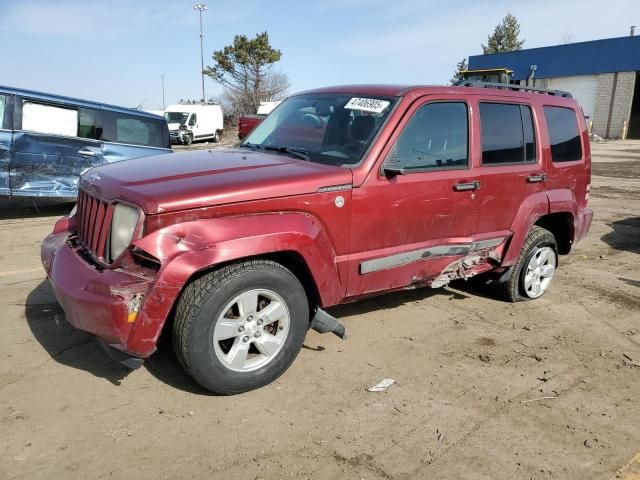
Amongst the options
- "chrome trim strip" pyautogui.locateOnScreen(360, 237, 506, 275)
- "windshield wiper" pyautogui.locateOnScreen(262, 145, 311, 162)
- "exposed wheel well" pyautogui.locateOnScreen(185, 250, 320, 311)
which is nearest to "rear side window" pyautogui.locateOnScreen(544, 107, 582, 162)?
"chrome trim strip" pyautogui.locateOnScreen(360, 237, 506, 275)

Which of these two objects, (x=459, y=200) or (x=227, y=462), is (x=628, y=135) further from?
(x=227, y=462)

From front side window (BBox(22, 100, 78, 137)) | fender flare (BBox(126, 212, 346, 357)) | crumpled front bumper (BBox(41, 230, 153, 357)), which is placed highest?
front side window (BBox(22, 100, 78, 137))

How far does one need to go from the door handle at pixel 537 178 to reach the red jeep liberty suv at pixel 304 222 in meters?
0.01

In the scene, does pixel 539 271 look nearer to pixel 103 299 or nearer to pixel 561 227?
pixel 561 227

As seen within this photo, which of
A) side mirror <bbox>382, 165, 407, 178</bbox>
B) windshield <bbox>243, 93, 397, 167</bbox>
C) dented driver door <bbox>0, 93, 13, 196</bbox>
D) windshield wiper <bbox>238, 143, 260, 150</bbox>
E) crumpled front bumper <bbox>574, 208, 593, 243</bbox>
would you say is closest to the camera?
side mirror <bbox>382, 165, 407, 178</bbox>

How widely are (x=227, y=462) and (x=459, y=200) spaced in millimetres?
2590

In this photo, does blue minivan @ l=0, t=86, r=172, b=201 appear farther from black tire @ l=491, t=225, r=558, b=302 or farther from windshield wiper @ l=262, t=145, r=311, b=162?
black tire @ l=491, t=225, r=558, b=302

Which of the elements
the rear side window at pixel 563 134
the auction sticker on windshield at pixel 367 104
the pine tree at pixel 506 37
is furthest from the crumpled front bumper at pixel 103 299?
the pine tree at pixel 506 37

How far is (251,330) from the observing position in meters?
3.23

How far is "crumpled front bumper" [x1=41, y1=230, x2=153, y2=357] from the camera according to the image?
2.83 m

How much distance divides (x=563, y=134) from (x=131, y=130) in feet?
22.1

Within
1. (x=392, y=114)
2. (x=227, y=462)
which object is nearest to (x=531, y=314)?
(x=392, y=114)

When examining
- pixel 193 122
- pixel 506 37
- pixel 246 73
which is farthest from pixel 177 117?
pixel 506 37

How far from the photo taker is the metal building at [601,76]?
3612 centimetres
